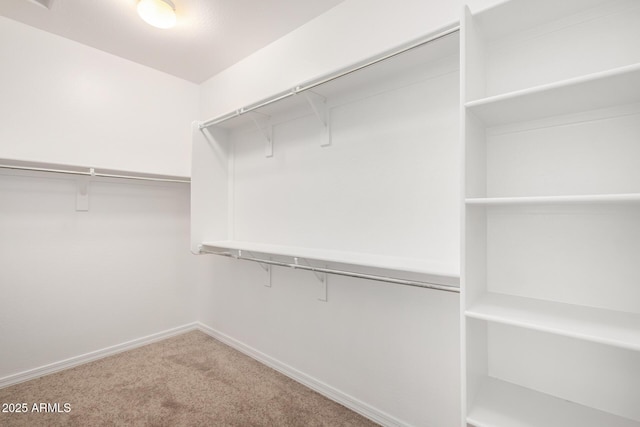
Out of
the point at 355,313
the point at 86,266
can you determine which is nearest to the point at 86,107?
the point at 86,266

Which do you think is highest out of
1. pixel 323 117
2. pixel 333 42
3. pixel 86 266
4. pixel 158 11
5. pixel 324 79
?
→ pixel 158 11

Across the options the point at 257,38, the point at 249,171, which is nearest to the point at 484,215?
the point at 249,171

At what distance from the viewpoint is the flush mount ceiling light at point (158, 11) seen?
1.79m

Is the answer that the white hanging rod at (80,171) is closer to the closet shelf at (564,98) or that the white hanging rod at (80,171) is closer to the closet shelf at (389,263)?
the closet shelf at (389,263)

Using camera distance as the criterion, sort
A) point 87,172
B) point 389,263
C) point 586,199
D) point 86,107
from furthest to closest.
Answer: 1. point 86,107
2. point 87,172
3. point 389,263
4. point 586,199

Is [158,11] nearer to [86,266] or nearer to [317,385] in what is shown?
[86,266]

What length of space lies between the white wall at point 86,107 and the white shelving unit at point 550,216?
266 cm

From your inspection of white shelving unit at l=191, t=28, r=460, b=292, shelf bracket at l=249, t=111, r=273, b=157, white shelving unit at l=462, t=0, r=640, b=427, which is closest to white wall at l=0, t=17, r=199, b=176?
white shelving unit at l=191, t=28, r=460, b=292

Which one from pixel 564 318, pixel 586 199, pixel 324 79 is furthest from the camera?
pixel 324 79

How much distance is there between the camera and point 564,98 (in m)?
0.99

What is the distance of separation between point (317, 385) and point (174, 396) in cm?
93

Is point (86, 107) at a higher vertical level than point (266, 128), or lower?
higher

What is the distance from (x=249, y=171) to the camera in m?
2.44

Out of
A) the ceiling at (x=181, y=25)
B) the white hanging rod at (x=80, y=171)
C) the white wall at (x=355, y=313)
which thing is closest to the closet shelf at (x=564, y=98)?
the white wall at (x=355, y=313)
